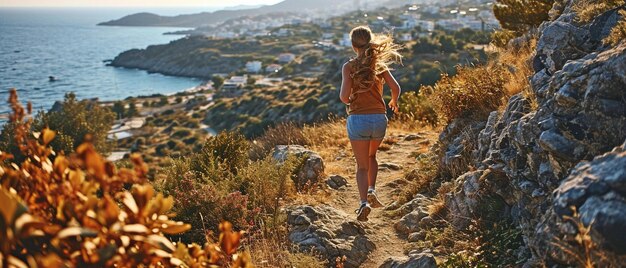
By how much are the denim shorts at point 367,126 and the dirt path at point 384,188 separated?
106 centimetres

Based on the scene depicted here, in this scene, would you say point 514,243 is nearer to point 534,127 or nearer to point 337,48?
point 534,127

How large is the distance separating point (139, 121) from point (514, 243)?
6892 centimetres

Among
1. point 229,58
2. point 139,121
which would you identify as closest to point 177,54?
point 229,58

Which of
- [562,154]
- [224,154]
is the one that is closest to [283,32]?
[224,154]

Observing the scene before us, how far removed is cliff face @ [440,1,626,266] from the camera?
2.75 meters

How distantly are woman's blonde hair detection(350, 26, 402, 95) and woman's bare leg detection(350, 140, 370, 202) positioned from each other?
1.91 feet

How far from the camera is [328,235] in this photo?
5.53 m

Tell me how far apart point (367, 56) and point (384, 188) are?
2.66m

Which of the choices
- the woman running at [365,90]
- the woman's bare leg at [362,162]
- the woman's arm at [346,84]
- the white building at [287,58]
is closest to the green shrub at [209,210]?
the woman's bare leg at [362,162]

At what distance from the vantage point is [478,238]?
4.69m

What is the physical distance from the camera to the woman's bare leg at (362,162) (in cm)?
584

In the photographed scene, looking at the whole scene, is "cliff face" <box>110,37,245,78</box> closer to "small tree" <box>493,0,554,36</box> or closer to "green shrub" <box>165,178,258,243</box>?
"small tree" <box>493,0,554,36</box>

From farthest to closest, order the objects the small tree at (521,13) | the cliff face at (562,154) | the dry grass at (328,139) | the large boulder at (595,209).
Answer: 1. the dry grass at (328,139)
2. the small tree at (521,13)
3. the cliff face at (562,154)
4. the large boulder at (595,209)

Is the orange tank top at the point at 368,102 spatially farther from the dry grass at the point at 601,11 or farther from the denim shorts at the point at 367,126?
the dry grass at the point at 601,11
